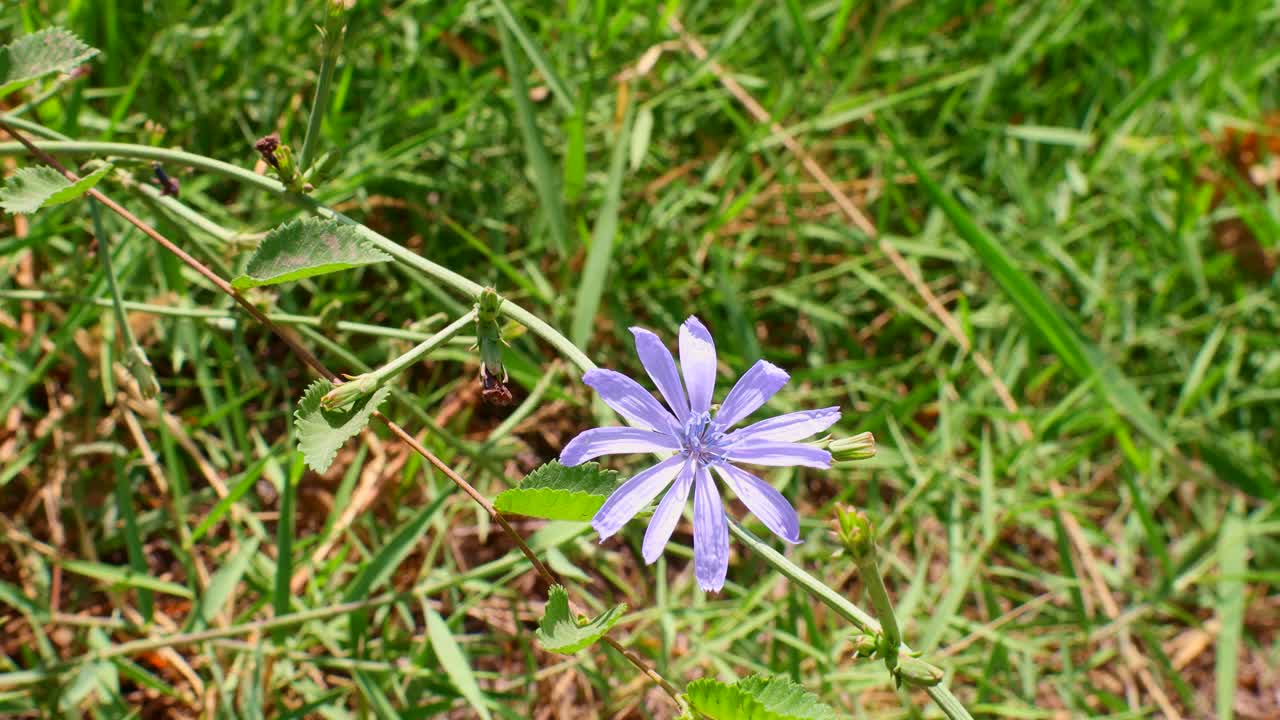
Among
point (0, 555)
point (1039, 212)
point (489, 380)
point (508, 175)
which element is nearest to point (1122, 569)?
point (1039, 212)

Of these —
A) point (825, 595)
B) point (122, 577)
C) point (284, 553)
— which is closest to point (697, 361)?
point (825, 595)

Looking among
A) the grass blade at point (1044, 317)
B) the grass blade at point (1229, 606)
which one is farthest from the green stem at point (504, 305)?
the grass blade at point (1229, 606)

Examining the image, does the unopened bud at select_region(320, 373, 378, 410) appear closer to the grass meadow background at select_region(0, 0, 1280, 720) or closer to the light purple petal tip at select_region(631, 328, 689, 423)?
the light purple petal tip at select_region(631, 328, 689, 423)

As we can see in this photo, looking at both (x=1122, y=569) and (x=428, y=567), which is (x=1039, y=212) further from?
(x=428, y=567)

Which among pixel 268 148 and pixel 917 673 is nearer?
pixel 917 673

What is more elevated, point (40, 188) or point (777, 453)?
point (40, 188)

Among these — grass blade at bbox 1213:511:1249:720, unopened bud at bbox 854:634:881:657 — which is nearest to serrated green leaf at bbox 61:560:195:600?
unopened bud at bbox 854:634:881:657

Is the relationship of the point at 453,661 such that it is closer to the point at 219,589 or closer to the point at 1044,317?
the point at 219,589
